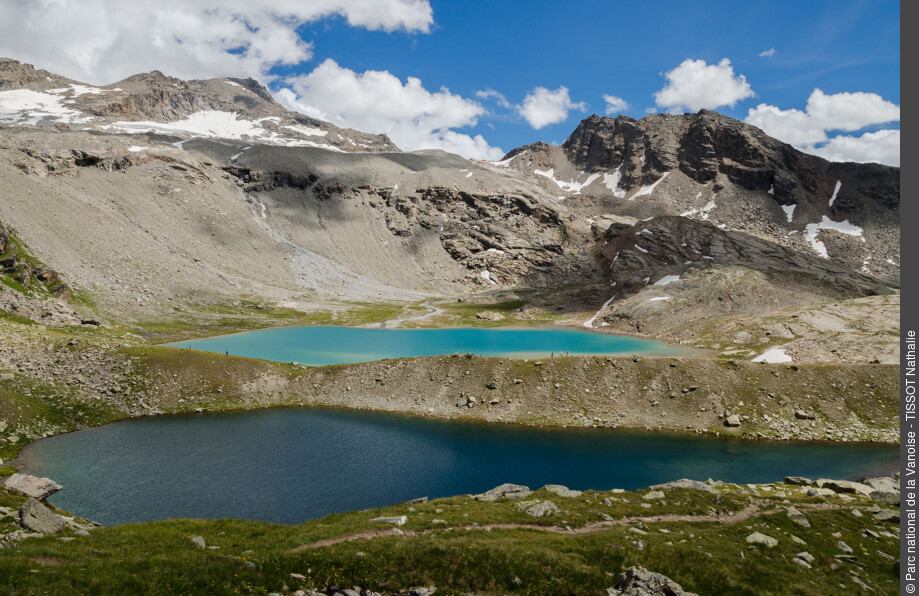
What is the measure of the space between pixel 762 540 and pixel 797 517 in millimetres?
4570

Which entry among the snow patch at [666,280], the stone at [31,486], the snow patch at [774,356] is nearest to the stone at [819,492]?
the snow patch at [774,356]

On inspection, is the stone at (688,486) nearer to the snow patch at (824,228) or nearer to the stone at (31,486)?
the stone at (31,486)

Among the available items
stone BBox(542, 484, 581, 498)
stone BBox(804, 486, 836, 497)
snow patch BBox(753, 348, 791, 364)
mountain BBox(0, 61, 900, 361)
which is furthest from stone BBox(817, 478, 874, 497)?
mountain BBox(0, 61, 900, 361)

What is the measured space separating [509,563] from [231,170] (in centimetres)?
20646

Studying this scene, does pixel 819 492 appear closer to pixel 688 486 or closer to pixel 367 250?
pixel 688 486

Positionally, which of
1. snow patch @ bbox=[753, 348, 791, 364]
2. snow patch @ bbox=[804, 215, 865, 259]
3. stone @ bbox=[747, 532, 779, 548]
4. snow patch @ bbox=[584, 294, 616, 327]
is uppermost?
snow patch @ bbox=[804, 215, 865, 259]

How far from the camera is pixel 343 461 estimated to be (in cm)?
3784

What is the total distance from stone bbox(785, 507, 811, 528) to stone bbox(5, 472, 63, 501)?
3933 centimetres

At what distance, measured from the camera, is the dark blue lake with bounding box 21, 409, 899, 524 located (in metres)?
30.2

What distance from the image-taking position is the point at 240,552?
58.5 ft

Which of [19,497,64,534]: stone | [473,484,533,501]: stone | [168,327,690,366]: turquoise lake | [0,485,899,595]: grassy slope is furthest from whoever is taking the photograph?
[168,327,690,366]: turquoise lake

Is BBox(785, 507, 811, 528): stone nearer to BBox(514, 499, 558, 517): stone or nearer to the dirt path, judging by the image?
the dirt path
